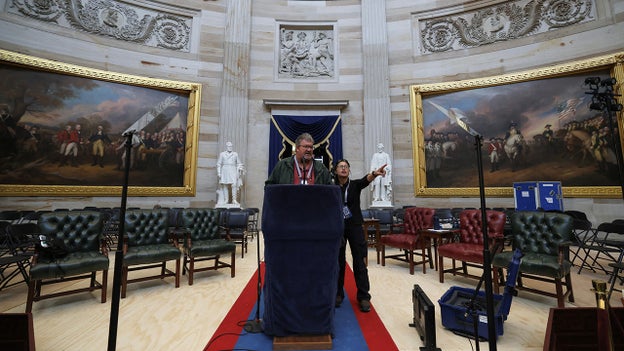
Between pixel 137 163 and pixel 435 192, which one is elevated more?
pixel 137 163

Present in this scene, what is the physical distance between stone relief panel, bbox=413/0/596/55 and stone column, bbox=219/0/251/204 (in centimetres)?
659

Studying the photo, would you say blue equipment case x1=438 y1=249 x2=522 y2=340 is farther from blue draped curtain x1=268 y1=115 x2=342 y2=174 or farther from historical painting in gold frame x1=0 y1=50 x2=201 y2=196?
historical painting in gold frame x1=0 y1=50 x2=201 y2=196

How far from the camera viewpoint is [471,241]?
4328mm

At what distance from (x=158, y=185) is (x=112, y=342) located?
8.56 meters

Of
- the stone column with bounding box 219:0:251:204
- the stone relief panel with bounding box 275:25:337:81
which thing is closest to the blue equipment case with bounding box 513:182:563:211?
the stone relief panel with bounding box 275:25:337:81

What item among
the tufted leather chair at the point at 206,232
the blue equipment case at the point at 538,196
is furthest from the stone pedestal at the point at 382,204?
the tufted leather chair at the point at 206,232

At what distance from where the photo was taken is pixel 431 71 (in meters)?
9.95

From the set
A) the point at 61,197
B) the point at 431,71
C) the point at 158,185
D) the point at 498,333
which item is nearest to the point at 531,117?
the point at 431,71

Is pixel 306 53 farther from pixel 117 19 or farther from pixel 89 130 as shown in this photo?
pixel 89 130

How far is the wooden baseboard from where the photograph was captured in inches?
83.8

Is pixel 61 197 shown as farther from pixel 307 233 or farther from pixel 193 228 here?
pixel 307 233

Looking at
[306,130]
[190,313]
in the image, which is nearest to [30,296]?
[190,313]

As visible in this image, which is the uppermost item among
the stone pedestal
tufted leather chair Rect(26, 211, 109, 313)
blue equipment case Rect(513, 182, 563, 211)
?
blue equipment case Rect(513, 182, 563, 211)

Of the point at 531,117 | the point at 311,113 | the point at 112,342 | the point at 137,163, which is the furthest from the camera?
the point at 311,113
